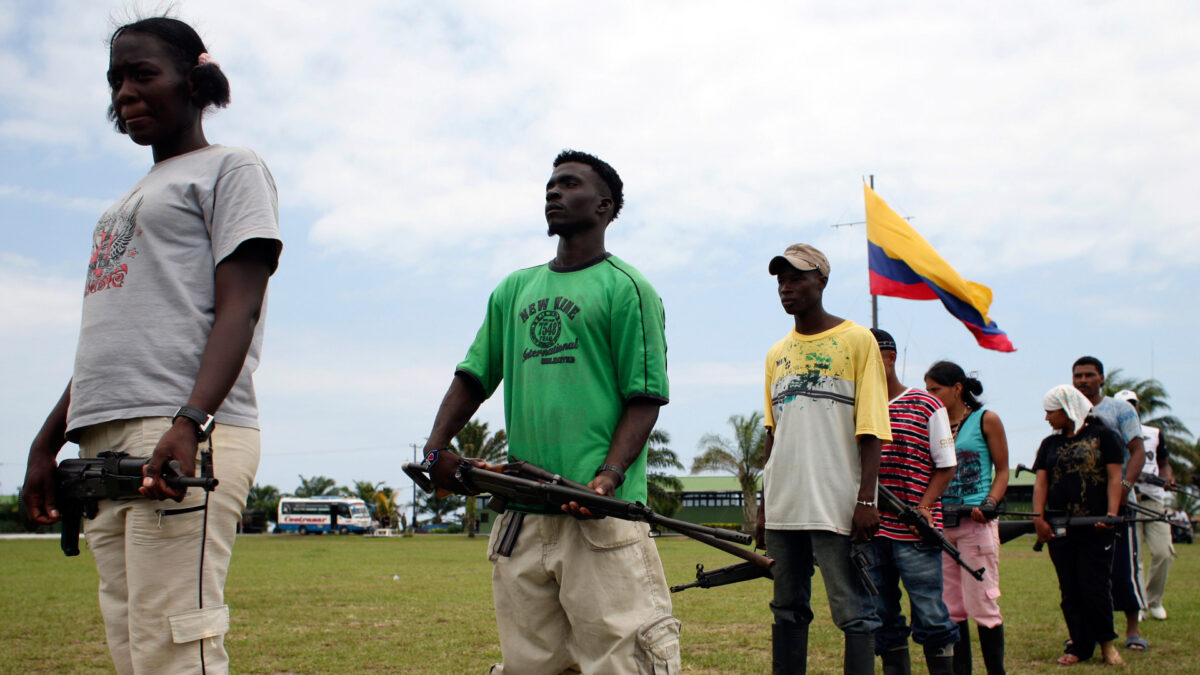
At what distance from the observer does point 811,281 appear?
4531mm

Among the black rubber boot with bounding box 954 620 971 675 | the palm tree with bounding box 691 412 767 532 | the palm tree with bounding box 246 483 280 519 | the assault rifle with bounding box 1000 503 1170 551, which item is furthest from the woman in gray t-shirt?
the palm tree with bounding box 246 483 280 519

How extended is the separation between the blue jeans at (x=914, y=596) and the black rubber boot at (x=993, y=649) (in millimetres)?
554

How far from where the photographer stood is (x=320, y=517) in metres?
61.9

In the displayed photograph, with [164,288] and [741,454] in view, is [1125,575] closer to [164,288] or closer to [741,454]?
[164,288]

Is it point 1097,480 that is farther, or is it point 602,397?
point 1097,480

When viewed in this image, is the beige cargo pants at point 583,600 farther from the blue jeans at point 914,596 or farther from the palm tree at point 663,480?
the palm tree at point 663,480

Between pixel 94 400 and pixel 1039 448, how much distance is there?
680 centimetres

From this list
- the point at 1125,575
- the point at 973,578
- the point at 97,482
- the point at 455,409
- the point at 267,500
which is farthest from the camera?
the point at 267,500

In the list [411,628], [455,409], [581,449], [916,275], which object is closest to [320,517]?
[916,275]

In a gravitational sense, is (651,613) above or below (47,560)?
above

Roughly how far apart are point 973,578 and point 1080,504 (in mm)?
1901

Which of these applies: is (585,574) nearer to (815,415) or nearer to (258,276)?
(258,276)

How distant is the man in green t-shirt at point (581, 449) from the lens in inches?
116

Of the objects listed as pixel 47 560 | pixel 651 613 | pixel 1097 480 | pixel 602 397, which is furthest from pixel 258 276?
pixel 47 560
